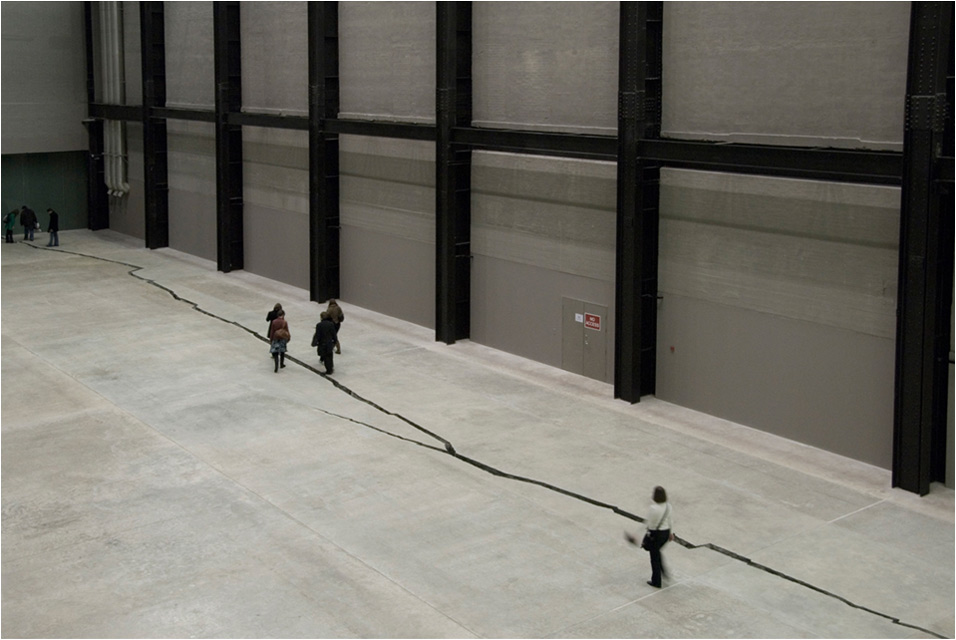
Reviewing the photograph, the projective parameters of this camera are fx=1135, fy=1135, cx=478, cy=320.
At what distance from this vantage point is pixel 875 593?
1329cm

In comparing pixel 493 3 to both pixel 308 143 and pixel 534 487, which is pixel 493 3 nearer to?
pixel 308 143

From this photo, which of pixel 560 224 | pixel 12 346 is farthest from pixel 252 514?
pixel 12 346

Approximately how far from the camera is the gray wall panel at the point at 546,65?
21.7 m

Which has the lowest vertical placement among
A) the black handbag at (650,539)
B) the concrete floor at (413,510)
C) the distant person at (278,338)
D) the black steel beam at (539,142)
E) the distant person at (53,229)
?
the concrete floor at (413,510)

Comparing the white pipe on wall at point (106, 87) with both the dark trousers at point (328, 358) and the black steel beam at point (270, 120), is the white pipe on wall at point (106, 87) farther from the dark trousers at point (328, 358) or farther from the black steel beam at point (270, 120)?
the dark trousers at point (328, 358)

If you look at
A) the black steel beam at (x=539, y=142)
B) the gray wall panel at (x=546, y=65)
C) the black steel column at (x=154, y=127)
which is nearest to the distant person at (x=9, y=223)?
the black steel column at (x=154, y=127)

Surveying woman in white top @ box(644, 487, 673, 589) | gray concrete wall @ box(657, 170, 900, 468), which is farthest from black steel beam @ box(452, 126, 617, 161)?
woman in white top @ box(644, 487, 673, 589)

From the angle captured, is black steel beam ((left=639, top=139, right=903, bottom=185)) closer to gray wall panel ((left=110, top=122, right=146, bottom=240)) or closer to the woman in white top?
the woman in white top

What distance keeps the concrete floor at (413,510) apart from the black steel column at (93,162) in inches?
740

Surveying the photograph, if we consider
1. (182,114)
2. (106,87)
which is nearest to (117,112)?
(106,87)

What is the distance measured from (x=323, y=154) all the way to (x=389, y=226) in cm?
291

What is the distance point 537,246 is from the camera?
77.8 ft

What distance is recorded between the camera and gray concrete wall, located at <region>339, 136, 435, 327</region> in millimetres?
26875

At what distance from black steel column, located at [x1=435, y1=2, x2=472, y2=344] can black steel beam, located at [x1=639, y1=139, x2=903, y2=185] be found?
582 cm
